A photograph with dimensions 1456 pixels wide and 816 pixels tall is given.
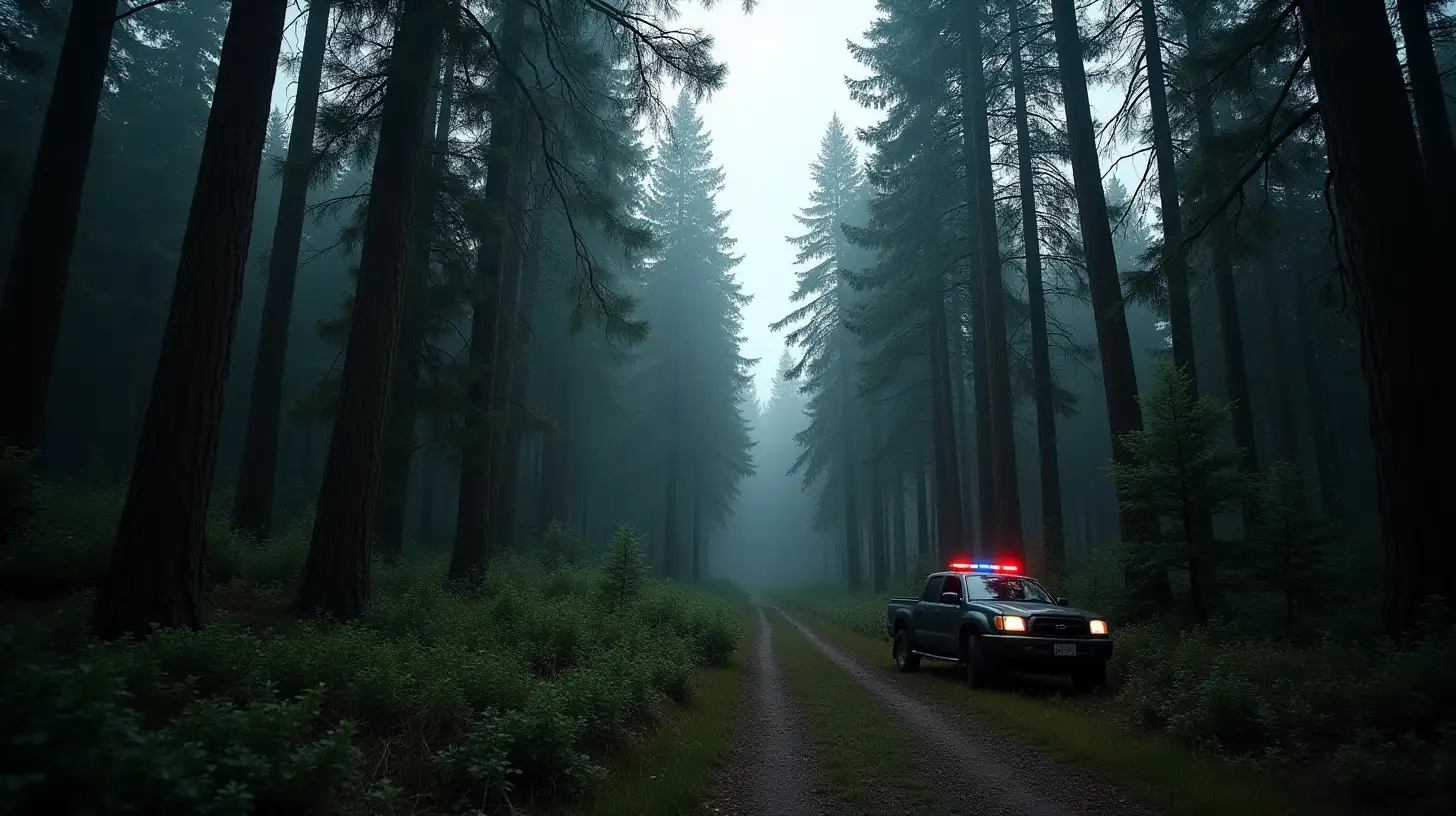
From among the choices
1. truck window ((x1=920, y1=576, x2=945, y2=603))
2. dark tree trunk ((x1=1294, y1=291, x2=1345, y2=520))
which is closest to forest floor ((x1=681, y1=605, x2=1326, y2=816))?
truck window ((x1=920, y1=576, x2=945, y2=603))

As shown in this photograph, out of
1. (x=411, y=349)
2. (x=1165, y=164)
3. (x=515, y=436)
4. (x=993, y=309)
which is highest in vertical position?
(x=1165, y=164)

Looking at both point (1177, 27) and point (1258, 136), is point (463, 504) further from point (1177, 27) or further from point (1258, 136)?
point (1177, 27)

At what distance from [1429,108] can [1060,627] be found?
Answer: 10165 mm

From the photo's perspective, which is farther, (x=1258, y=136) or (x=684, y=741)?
(x=1258, y=136)

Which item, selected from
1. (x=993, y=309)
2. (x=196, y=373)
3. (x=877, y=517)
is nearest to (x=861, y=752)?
(x=196, y=373)

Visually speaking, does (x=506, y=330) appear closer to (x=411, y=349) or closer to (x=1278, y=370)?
(x=411, y=349)

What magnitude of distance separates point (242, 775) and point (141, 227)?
33178mm

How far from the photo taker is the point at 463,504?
14469 mm

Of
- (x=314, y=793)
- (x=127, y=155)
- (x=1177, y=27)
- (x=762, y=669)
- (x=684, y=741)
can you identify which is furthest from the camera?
(x=127, y=155)

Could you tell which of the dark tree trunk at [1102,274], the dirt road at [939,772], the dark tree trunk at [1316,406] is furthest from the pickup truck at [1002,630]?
the dark tree trunk at [1316,406]

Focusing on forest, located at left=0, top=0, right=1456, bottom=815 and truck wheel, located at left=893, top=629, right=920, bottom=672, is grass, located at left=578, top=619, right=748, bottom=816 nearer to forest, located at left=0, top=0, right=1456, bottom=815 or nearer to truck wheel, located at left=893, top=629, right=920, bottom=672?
forest, located at left=0, top=0, right=1456, bottom=815

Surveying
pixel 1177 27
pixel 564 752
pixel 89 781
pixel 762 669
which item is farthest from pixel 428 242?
pixel 1177 27

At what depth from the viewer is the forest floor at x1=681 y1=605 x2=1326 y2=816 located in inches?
211

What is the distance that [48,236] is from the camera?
1004 cm
